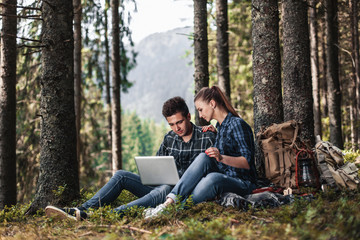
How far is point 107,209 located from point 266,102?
3.03 metres

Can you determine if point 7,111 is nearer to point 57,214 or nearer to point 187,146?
point 57,214

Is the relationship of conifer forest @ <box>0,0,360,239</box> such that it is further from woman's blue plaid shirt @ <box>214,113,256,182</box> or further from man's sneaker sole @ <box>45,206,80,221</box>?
woman's blue plaid shirt @ <box>214,113,256,182</box>

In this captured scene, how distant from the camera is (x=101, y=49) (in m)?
16.7

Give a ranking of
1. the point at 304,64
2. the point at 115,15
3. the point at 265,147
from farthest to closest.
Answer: the point at 115,15, the point at 304,64, the point at 265,147

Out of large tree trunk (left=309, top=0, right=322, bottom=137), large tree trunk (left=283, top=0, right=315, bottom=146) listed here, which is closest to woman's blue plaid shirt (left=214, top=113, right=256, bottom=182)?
large tree trunk (left=283, top=0, right=315, bottom=146)

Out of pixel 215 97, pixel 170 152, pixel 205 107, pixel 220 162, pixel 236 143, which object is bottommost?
pixel 220 162

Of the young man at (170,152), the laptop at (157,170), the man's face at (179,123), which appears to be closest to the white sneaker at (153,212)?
the young man at (170,152)

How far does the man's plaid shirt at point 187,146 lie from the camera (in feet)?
17.3

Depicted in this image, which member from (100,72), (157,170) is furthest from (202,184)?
(100,72)

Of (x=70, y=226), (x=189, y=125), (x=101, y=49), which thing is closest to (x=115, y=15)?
(x=101, y=49)

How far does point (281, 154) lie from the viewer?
5094 mm

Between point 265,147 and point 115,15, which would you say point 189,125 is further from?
point 115,15

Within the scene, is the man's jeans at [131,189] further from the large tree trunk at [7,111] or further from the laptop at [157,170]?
the large tree trunk at [7,111]

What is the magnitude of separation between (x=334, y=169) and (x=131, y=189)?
2668mm
